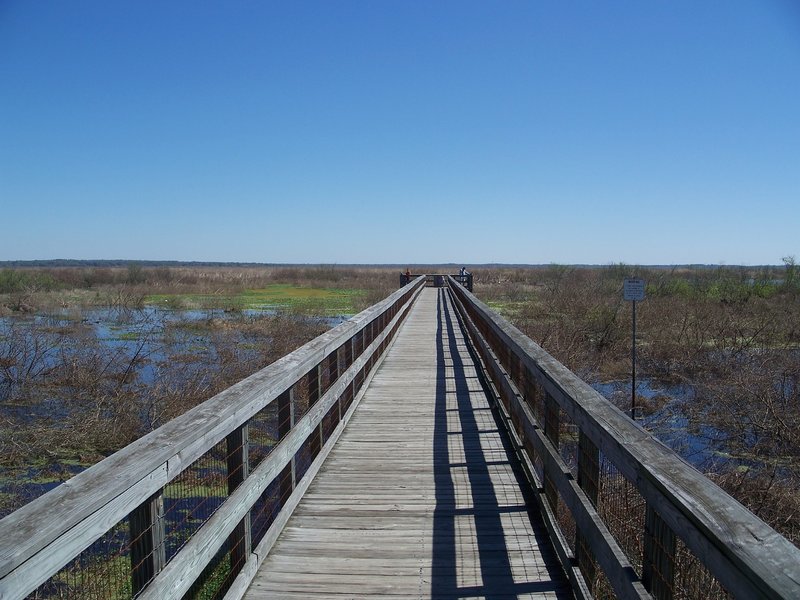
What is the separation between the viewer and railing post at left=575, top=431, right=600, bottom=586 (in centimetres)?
287

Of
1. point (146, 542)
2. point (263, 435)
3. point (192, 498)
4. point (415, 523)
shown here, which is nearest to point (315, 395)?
point (415, 523)

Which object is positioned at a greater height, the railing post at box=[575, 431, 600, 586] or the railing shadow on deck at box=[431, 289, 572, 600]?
the railing post at box=[575, 431, 600, 586]

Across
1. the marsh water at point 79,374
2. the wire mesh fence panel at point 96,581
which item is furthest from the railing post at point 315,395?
the marsh water at point 79,374

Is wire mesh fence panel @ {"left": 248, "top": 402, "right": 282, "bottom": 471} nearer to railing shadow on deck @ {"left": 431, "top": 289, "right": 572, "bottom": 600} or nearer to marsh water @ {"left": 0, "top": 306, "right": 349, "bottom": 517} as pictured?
marsh water @ {"left": 0, "top": 306, "right": 349, "bottom": 517}

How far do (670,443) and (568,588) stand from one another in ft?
28.7

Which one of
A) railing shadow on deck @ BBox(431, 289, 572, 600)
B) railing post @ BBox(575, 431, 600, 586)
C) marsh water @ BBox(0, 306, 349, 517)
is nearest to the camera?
railing post @ BBox(575, 431, 600, 586)

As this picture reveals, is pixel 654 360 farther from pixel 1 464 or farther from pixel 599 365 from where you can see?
pixel 1 464

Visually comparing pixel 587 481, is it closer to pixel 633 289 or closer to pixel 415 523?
pixel 415 523

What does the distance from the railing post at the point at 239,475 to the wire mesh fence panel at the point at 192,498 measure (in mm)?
2534

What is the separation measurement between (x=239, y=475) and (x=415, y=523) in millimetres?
1418

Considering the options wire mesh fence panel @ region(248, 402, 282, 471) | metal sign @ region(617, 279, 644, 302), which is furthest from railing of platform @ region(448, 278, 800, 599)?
metal sign @ region(617, 279, 644, 302)

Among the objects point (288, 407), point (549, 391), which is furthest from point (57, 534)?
point (549, 391)

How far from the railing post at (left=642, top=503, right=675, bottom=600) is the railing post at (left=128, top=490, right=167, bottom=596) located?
1.67 metres

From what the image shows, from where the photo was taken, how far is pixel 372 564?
328 cm
